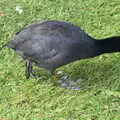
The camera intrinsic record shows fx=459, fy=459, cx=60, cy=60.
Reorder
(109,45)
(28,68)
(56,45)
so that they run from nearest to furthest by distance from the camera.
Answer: (56,45) → (109,45) → (28,68)

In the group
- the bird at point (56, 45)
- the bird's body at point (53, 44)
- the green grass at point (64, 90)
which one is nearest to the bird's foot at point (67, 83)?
the green grass at point (64, 90)

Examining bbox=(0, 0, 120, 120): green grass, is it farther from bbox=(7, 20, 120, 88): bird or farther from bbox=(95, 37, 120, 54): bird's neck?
bbox=(95, 37, 120, 54): bird's neck

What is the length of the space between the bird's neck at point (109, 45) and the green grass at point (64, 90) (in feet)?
1.62

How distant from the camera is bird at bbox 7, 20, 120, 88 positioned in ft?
19.1

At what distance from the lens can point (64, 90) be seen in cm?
619

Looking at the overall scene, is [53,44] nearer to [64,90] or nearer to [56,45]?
[56,45]

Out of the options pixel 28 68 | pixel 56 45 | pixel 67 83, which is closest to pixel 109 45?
pixel 56 45

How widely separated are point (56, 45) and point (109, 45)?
71 cm

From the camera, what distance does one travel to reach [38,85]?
20.5 ft

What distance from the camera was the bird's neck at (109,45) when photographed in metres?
5.95

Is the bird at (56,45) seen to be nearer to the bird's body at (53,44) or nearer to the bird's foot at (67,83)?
the bird's body at (53,44)

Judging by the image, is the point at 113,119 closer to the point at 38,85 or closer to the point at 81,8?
the point at 38,85

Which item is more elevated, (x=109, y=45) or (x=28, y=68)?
(x=109, y=45)

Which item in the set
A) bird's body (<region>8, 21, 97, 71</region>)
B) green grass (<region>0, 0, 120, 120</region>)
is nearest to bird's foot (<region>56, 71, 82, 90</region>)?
green grass (<region>0, 0, 120, 120</region>)
